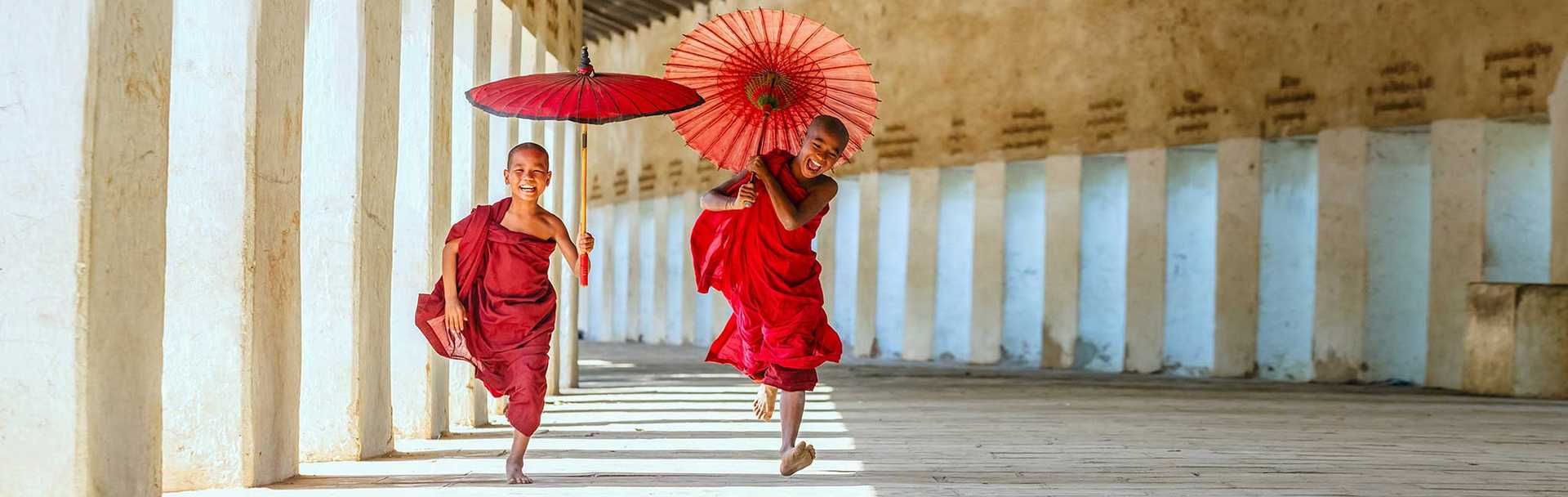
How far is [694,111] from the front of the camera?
646 centimetres

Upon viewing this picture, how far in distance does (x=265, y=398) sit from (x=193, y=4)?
141cm

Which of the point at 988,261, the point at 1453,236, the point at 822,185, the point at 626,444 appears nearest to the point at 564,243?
the point at 822,185

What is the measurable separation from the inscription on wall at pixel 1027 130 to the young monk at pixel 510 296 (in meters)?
11.6

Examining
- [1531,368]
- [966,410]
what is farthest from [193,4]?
[1531,368]

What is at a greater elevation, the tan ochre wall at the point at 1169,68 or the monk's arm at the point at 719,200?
the tan ochre wall at the point at 1169,68

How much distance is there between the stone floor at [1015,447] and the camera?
598 centimetres

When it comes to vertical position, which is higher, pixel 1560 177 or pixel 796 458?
pixel 1560 177

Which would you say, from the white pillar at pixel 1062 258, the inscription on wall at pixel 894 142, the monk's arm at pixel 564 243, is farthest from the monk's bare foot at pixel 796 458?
the inscription on wall at pixel 894 142

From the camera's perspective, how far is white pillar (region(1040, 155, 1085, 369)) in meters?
16.6

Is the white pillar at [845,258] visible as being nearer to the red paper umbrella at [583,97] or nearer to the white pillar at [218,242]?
Result: the red paper umbrella at [583,97]

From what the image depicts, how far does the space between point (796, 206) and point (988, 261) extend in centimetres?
1178

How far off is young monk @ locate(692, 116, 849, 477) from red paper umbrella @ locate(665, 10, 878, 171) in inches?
9.6

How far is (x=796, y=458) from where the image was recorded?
6031 mm

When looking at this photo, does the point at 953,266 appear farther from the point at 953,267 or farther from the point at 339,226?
the point at 339,226
